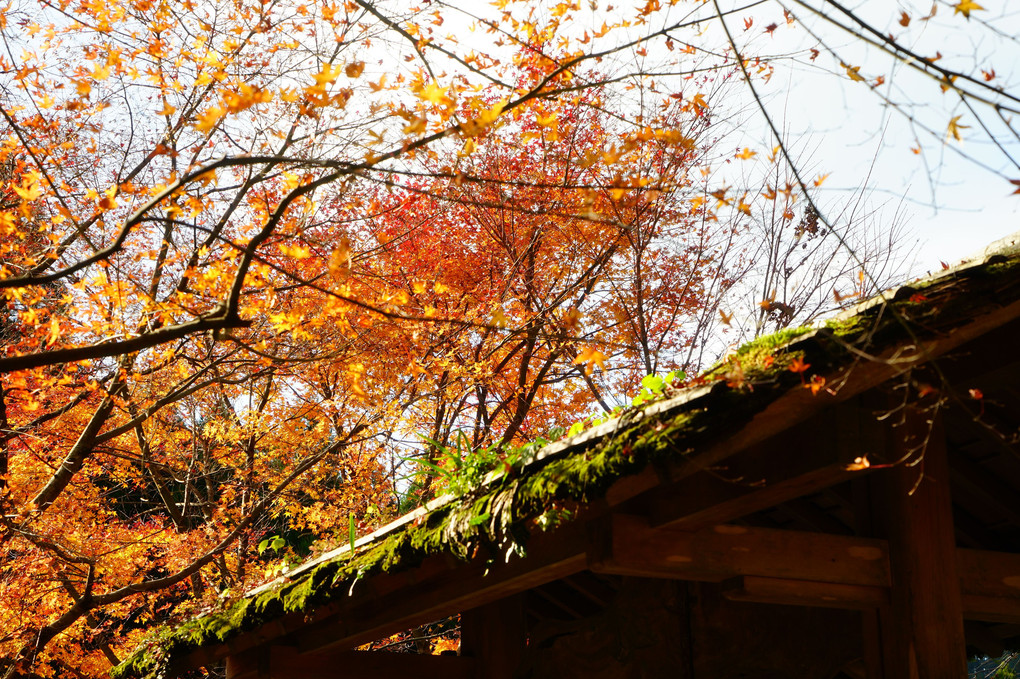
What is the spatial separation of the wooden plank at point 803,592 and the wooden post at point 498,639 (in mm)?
2102

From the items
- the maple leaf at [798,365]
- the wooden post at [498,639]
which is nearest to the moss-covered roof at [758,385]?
the maple leaf at [798,365]

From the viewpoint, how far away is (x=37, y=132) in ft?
26.3

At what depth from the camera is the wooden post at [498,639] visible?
16.7 feet

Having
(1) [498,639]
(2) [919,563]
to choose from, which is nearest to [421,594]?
(1) [498,639]

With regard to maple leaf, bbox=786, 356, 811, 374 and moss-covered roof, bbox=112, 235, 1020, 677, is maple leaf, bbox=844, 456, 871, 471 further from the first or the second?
maple leaf, bbox=786, 356, 811, 374

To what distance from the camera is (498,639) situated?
5152mm

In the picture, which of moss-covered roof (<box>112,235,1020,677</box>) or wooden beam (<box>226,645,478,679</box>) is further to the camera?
wooden beam (<box>226,645,478,679</box>)

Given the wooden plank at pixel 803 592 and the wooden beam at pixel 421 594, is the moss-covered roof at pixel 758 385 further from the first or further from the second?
the wooden plank at pixel 803 592

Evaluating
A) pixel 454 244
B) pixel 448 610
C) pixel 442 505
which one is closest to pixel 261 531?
pixel 454 244

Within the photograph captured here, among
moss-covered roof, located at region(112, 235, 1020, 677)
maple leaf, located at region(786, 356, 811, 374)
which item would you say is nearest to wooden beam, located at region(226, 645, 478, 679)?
moss-covered roof, located at region(112, 235, 1020, 677)

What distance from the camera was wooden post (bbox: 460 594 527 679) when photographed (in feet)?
16.7

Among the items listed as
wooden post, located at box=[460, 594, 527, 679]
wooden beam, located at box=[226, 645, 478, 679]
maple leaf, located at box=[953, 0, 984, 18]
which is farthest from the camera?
wooden beam, located at box=[226, 645, 478, 679]

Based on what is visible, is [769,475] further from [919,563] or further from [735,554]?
[919,563]

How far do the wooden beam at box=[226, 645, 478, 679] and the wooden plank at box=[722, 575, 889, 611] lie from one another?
2.40 metres
